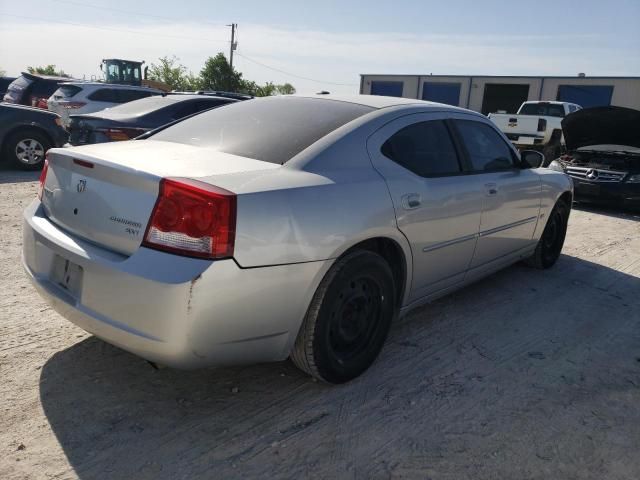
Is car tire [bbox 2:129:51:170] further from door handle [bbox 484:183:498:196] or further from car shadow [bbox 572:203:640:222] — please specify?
car shadow [bbox 572:203:640:222]

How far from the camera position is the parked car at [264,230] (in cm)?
218

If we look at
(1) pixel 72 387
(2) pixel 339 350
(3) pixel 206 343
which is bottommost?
(1) pixel 72 387

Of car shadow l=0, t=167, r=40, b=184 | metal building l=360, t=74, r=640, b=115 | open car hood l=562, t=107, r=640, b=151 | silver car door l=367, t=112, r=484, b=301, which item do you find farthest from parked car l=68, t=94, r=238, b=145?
metal building l=360, t=74, r=640, b=115

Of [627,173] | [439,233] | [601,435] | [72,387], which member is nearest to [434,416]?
[601,435]

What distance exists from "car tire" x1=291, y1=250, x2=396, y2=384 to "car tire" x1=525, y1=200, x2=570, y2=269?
2.66m

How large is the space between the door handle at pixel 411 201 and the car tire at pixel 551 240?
249cm

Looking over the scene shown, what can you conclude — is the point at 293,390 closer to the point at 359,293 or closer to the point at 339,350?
the point at 339,350

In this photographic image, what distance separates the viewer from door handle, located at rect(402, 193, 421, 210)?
299 centimetres

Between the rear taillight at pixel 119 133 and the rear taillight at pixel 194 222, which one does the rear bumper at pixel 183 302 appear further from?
the rear taillight at pixel 119 133

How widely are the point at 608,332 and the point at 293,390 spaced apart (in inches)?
98.8

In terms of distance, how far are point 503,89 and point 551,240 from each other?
3380 centimetres

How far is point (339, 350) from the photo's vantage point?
9.48 feet

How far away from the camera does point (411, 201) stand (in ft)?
9.98

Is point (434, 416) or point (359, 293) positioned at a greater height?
point (359, 293)
